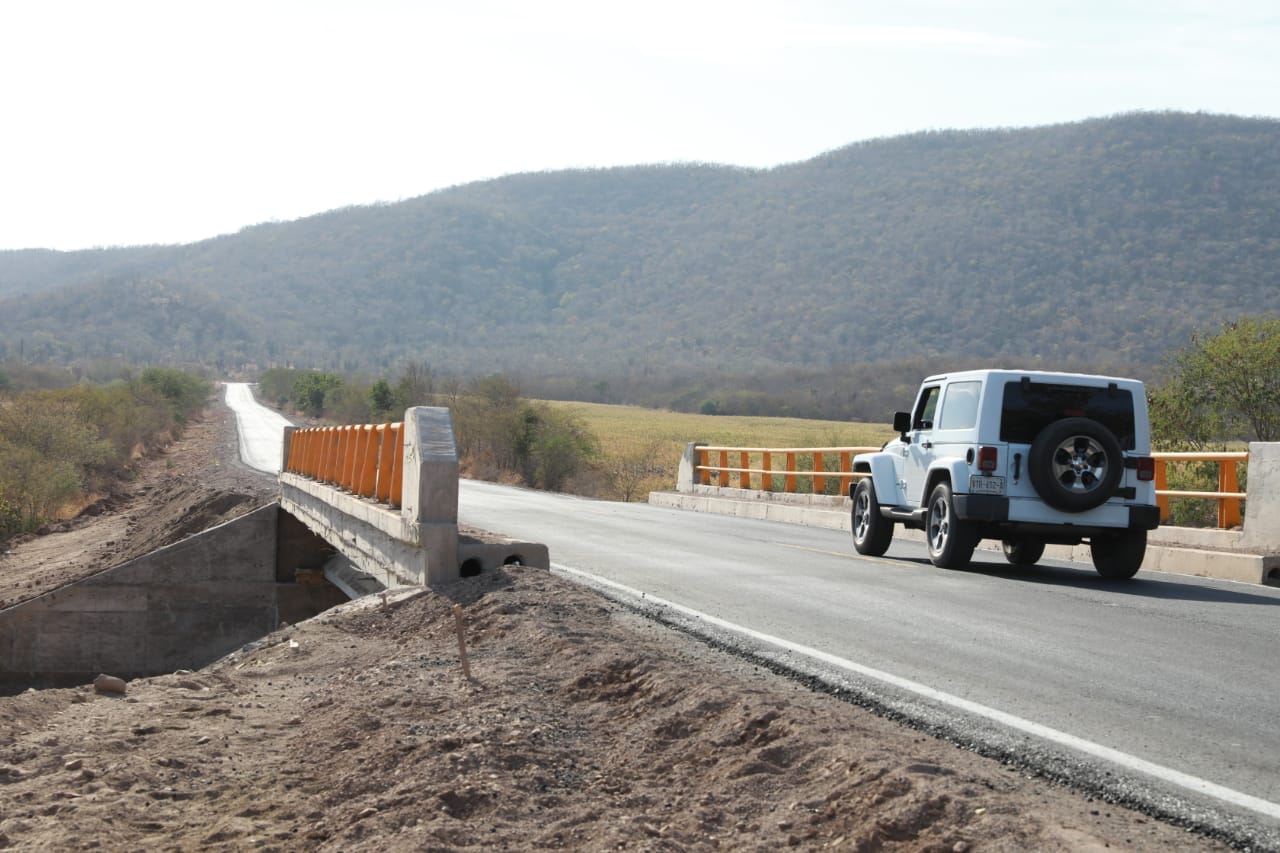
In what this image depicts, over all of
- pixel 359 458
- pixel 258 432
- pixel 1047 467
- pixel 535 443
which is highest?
pixel 1047 467

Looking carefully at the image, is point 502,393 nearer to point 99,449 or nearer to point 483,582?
point 99,449

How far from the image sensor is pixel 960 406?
13672 mm

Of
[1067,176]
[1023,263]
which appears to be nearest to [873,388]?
[1023,263]

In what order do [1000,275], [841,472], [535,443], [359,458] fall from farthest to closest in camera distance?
[1000,275] < [535,443] < [841,472] < [359,458]

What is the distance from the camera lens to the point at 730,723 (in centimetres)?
609

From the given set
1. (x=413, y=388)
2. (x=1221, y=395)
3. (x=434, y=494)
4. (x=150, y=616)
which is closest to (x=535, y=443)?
(x=413, y=388)

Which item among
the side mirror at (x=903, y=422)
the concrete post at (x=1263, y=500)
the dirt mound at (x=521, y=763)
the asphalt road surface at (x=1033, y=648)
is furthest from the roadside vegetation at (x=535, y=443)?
the dirt mound at (x=521, y=763)

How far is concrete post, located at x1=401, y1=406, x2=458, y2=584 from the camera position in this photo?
10609 mm

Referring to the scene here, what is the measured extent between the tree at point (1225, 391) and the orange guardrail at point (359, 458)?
15.9 m

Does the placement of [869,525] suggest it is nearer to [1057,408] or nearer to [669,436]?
[1057,408]

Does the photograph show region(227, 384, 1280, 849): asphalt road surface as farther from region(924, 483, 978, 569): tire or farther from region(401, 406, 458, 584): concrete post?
region(401, 406, 458, 584): concrete post

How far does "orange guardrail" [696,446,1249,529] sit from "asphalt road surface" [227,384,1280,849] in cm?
144

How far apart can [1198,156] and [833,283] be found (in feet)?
179

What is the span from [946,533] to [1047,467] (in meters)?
1.31
